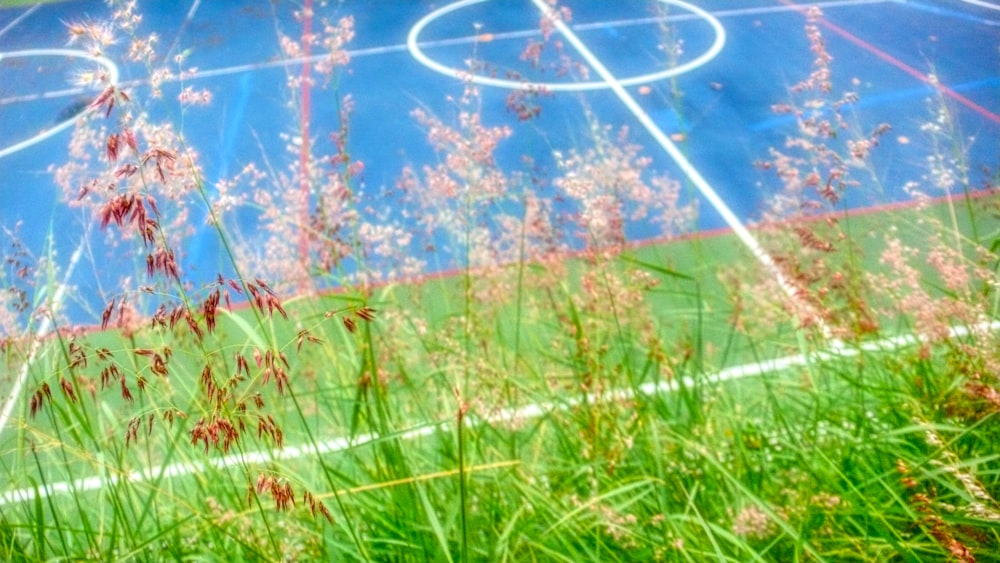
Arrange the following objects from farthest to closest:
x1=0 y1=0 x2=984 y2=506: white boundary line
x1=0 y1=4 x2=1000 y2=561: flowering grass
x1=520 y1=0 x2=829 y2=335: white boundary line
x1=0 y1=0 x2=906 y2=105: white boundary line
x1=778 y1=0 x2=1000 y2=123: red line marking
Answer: x1=0 y1=0 x2=906 y2=105: white boundary line < x1=778 y1=0 x2=1000 y2=123: red line marking < x1=520 y1=0 x2=829 y2=335: white boundary line < x1=0 y1=0 x2=984 y2=506: white boundary line < x1=0 y1=4 x2=1000 y2=561: flowering grass

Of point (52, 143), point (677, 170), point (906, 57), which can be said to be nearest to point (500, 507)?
point (677, 170)

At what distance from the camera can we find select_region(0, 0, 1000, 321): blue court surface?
5.62 m

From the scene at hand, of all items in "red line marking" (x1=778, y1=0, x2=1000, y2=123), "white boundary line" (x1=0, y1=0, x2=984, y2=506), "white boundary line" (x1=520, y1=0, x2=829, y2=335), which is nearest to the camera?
"white boundary line" (x1=0, y1=0, x2=984, y2=506)

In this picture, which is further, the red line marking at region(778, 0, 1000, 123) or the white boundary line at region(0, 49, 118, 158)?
the red line marking at region(778, 0, 1000, 123)

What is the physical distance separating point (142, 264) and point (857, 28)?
25.5ft

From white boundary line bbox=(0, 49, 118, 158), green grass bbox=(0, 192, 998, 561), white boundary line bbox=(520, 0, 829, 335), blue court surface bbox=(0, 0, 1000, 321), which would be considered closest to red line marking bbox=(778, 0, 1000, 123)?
blue court surface bbox=(0, 0, 1000, 321)

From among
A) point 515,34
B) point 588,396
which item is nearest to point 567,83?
point 515,34

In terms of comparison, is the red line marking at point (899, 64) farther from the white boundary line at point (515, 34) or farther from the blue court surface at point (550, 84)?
the white boundary line at point (515, 34)

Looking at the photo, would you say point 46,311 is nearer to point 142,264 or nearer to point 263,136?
point 142,264

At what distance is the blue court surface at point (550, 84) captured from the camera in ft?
18.5

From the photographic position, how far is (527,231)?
2412 millimetres

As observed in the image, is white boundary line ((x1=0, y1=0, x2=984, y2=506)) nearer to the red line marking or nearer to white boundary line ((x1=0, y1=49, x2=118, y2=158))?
white boundary line ((x1=0, y1=49, x2=118, y2=158))

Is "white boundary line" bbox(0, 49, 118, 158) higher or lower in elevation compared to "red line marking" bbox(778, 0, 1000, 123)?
higher

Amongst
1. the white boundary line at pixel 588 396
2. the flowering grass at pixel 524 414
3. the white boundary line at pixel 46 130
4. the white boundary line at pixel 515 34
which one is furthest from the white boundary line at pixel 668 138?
the white boundary line at pixel 46 130
